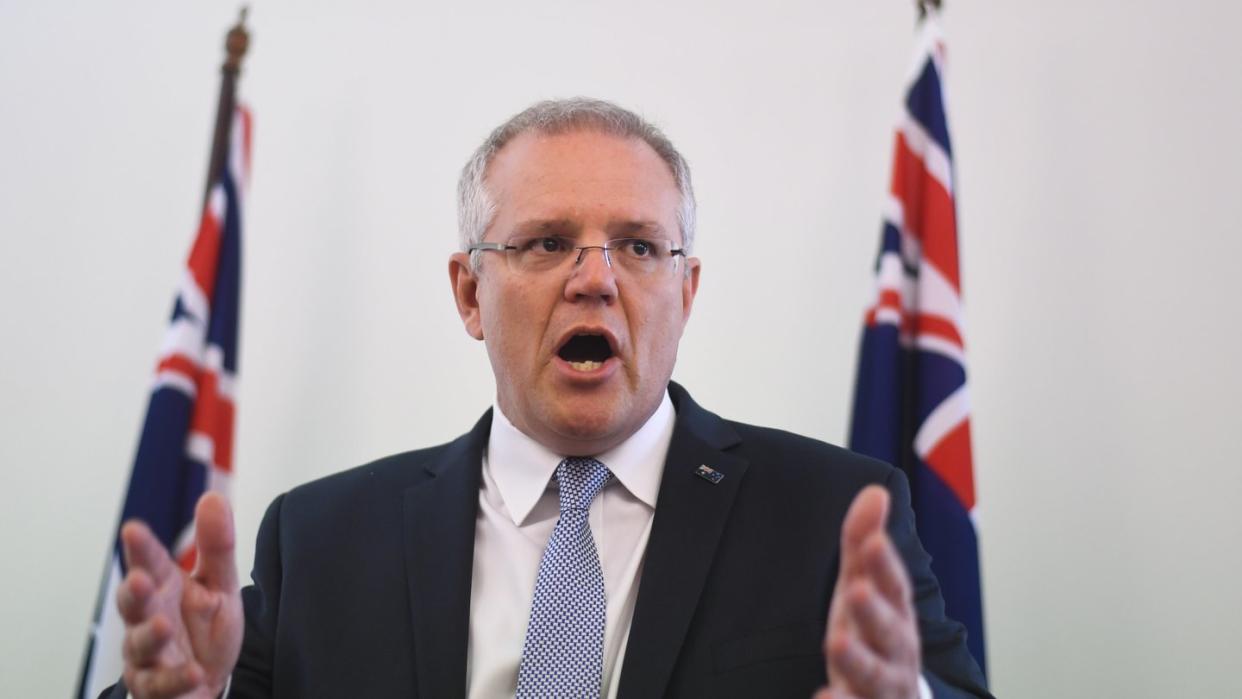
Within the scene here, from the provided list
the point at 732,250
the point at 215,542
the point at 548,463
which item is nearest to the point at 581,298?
the point at 548,463

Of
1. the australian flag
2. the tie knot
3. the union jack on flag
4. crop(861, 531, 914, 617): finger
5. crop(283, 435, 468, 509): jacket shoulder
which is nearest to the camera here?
crop(861, 531, 914, 617): finger

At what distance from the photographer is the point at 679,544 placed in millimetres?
1528

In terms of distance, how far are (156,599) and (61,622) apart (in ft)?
7.51

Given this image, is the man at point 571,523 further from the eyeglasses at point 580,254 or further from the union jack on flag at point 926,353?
the union jack on flag at point 926,353

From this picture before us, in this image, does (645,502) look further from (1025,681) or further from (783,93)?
(783,93)

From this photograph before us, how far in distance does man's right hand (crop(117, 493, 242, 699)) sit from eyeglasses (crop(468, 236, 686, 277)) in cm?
70

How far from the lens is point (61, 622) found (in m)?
3.04

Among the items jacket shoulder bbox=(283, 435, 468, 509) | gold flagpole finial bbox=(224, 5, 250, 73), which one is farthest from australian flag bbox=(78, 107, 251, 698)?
jacket shoulder bbox=(283, 435, 468, 509)

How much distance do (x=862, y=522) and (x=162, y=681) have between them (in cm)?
77

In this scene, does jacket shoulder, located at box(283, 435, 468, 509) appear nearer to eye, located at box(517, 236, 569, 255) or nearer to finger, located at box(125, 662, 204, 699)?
eye, located at box(517, 236, 569, 255)

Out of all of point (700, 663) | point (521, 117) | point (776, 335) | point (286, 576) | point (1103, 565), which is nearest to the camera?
point (700, 663)

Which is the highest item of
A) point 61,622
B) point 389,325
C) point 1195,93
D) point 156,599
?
point 1195,93

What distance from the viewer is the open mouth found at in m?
1.70

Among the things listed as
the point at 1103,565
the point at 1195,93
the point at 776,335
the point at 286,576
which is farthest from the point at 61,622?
the point at 1195,93
